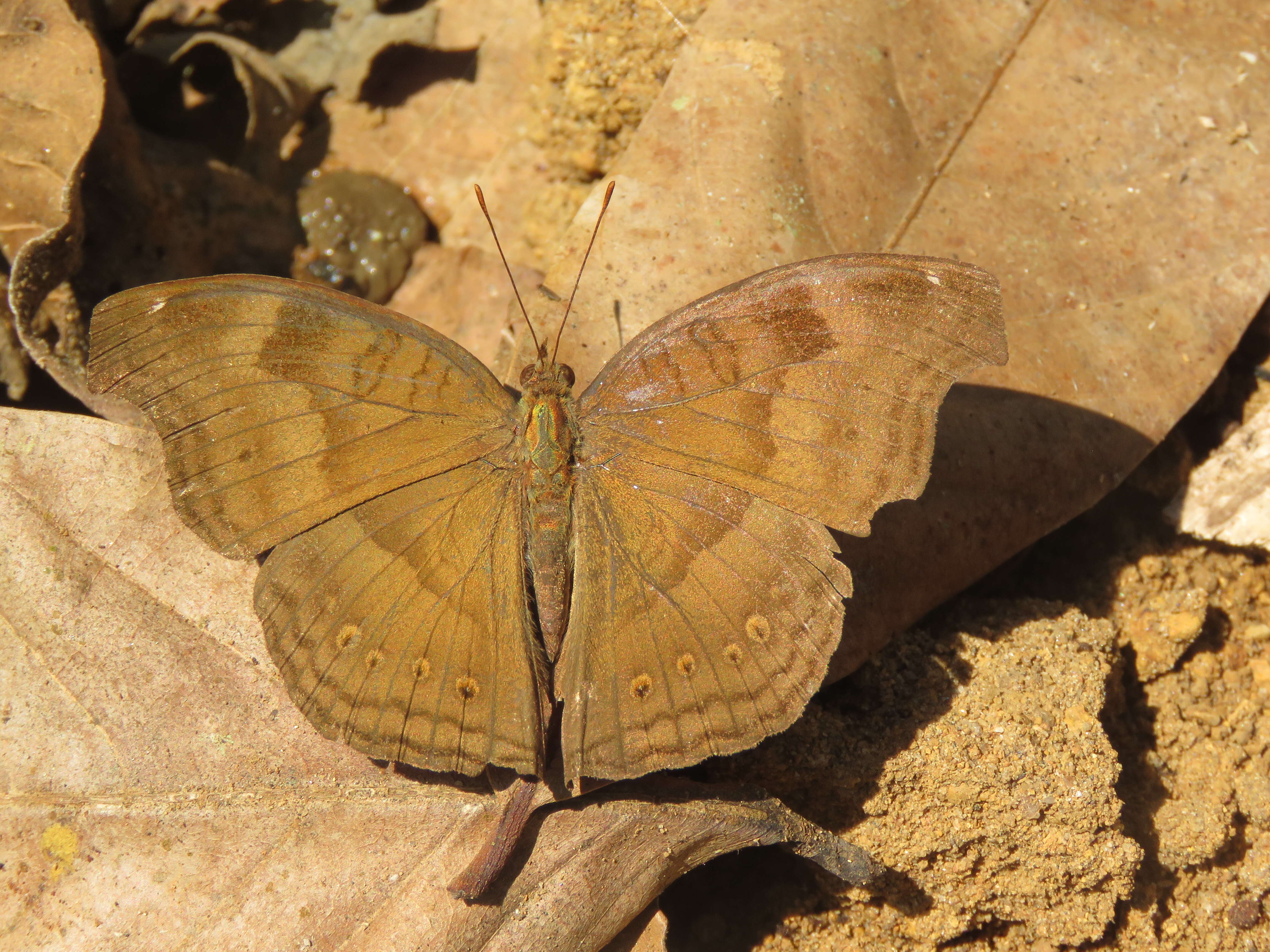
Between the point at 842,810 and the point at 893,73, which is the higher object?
the point at 893,73

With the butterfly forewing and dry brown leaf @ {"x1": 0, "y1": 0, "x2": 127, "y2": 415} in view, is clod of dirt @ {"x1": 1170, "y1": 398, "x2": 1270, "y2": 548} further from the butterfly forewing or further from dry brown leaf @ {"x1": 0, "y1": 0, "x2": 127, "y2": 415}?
dry brown leaf @ {"x1": 0, "y1": 0, "x2": 127, "y2": 415}

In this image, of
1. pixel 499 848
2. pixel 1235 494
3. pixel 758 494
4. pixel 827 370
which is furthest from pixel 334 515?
pixel 1235 494

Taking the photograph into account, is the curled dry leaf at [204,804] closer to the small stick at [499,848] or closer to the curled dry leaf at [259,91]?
the small stick at [499,848]

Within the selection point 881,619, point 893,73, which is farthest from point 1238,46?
point 881,619

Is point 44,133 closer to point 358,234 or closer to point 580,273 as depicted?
point 358,234

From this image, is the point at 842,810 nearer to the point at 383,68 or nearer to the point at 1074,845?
the point at 1074,845
